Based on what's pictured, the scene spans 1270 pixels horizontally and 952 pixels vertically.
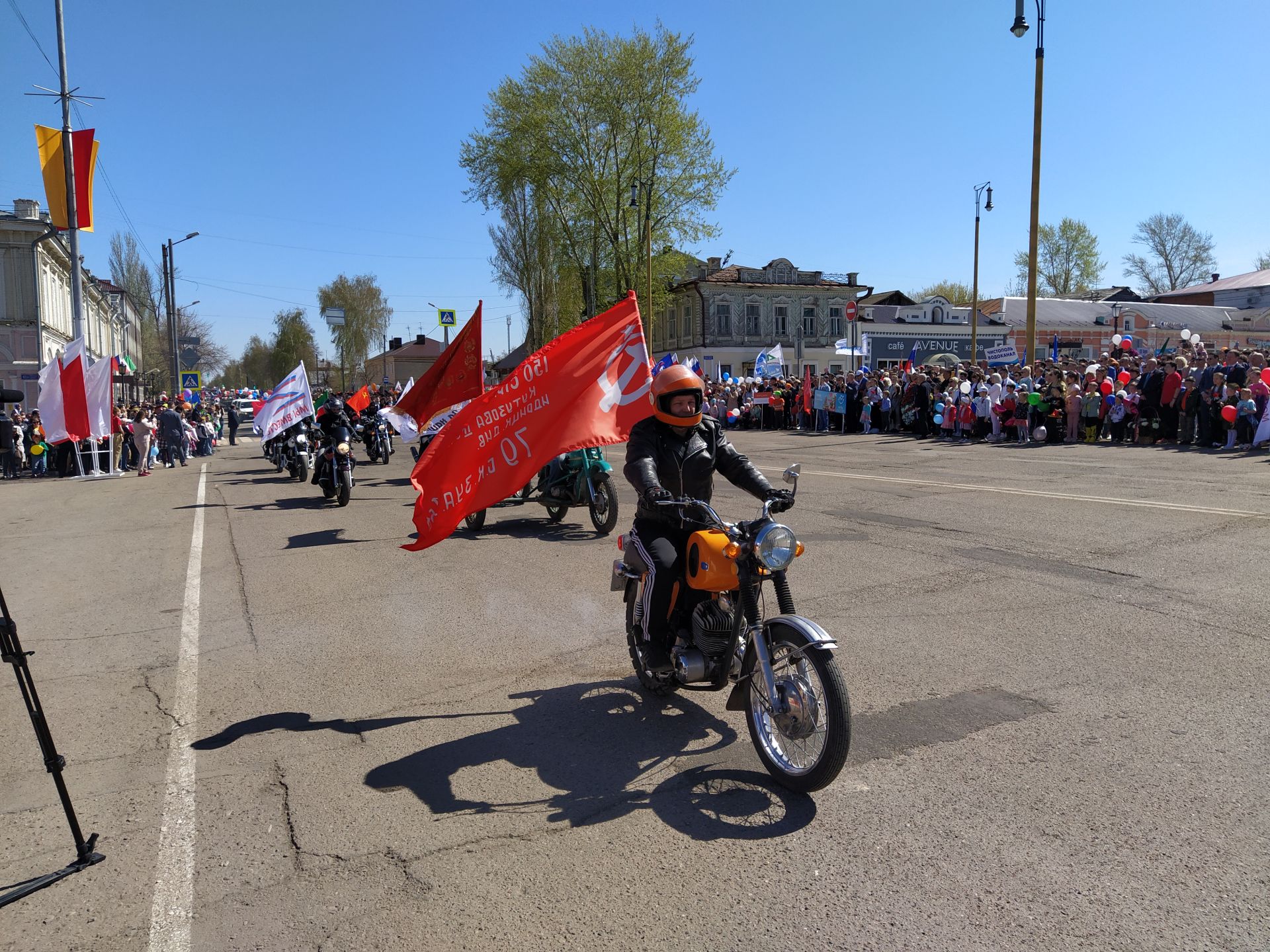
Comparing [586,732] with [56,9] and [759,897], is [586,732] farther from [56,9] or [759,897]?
[56,9]

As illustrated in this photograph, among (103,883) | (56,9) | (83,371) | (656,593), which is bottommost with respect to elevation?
(103,883)

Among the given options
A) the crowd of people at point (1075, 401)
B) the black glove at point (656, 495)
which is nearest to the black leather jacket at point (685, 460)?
the black glove at point (656, 495)

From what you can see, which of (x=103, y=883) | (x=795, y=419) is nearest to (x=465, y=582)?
(x=103, y=883)

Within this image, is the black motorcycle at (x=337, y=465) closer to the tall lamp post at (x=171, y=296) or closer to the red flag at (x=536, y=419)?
the red flag at (x=536, y=419)

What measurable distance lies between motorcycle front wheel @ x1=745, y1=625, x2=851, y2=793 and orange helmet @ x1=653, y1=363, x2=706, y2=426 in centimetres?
129

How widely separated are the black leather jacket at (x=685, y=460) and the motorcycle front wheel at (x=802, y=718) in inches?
41.1

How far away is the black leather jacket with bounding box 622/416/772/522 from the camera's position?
191 inches

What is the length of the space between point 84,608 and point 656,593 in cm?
606

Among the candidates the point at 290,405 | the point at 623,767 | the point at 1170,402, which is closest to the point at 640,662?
the point at 623,767

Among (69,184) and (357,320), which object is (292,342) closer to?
(357,320)

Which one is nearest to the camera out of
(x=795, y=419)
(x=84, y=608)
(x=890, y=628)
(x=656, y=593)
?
(x=656, y=593)

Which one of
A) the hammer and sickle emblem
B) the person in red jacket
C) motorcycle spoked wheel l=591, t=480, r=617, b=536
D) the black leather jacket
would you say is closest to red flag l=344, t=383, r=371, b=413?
motorcycle spoked wheel l=591, t=480, r=617, b=536

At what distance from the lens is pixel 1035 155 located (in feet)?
71.2

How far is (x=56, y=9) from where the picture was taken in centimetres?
2684
